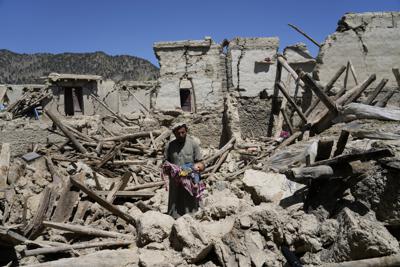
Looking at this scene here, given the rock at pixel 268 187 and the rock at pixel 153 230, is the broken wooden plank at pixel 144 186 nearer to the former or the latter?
the rock at pixel 268 187

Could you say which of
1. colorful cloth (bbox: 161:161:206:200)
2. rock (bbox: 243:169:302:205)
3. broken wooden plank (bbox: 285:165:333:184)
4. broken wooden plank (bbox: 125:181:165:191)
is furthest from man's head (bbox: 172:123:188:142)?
broken wooden plank (bbox: 125:181:165:191)

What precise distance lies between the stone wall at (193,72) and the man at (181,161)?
22.4 ft

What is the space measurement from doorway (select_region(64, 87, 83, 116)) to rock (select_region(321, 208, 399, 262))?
21.2 meters

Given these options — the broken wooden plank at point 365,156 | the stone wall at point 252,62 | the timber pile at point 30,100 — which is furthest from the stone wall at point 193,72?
the timber pile at point 30,100

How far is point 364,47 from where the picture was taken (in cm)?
968

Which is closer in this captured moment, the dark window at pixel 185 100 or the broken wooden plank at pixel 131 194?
the broken wooden plank at pixel 131 194

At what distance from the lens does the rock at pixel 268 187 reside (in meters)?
4.50

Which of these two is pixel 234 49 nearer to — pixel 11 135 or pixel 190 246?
pixel 11 135

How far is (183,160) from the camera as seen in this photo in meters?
5.11

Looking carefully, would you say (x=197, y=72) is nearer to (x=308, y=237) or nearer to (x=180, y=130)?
(x=180, y=130)

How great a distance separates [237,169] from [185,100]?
16.4 feet

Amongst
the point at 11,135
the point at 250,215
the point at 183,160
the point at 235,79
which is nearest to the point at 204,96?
the point at 235,79

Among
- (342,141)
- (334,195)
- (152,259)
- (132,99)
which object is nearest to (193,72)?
(342,141)

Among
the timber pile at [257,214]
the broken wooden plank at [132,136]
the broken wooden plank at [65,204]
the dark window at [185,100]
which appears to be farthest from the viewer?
the dark window at [185,100]
